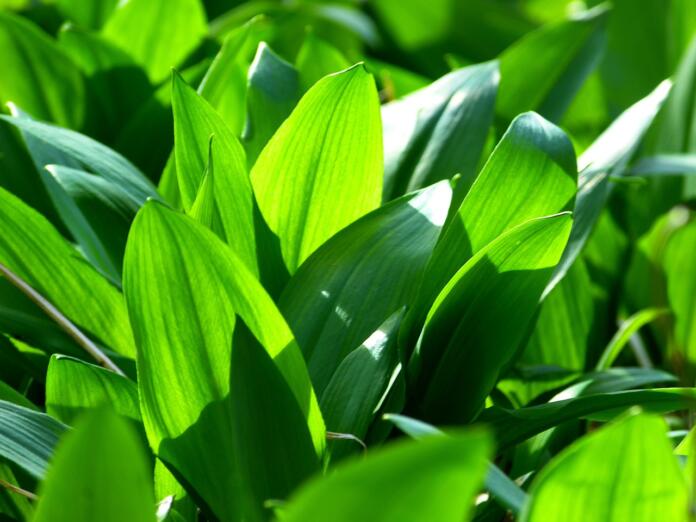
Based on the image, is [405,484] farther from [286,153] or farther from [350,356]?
[286,153]

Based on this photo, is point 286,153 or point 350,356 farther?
point 286,153

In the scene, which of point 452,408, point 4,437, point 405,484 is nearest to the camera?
point 405,484

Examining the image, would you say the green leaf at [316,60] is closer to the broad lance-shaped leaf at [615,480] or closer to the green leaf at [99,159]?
the green leaf at [99,159]

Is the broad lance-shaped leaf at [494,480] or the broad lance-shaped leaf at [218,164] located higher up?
the broad lance-shaped leaf at [218,164]

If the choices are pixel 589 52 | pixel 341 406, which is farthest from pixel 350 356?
pixel 589 52

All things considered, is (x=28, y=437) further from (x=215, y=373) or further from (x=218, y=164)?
(x=218, y=164)

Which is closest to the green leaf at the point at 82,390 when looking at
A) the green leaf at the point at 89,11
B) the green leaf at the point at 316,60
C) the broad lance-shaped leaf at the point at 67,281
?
the broad lance-shaped leaf at the point at 67,281

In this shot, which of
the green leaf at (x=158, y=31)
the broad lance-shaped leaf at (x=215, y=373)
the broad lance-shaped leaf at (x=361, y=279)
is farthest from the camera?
the green leaf at (x=158, y=31)
